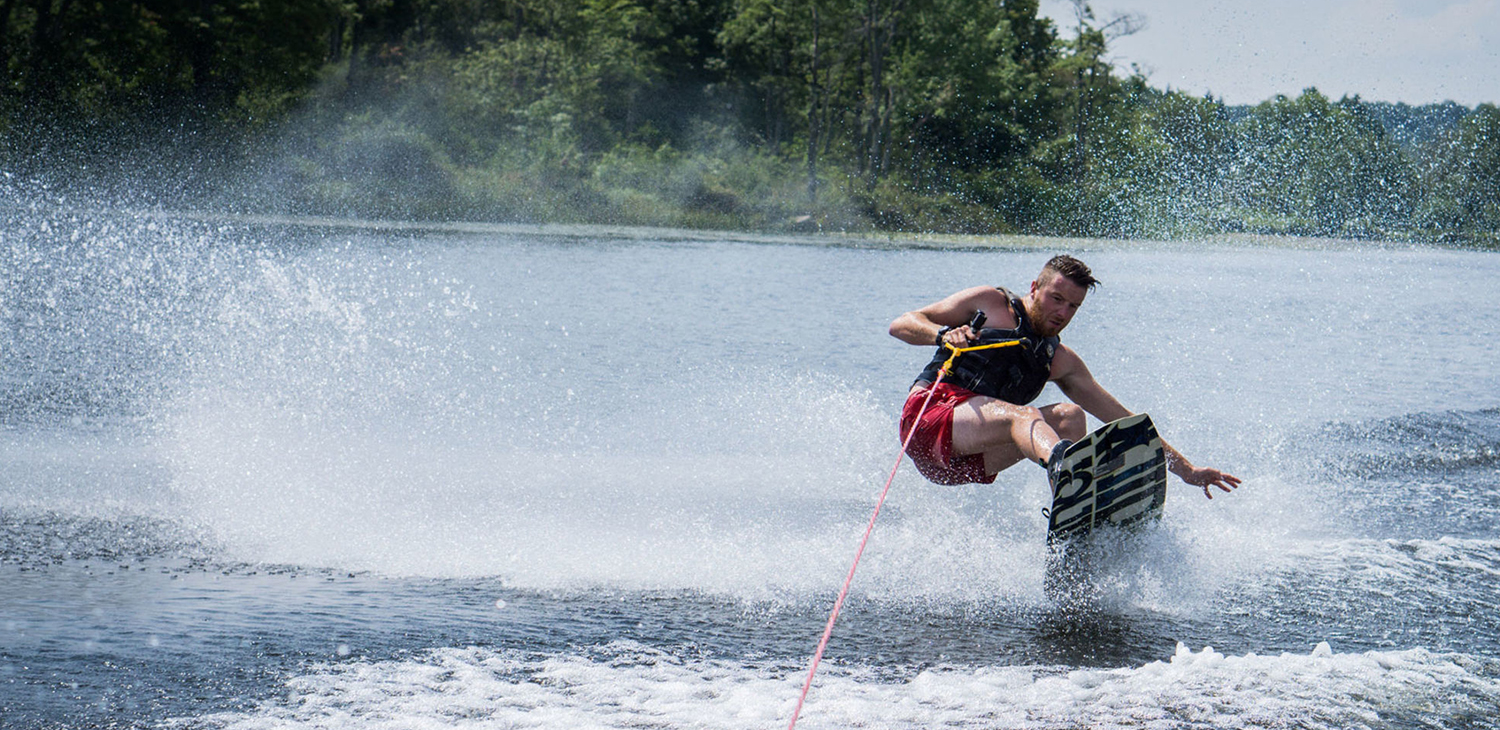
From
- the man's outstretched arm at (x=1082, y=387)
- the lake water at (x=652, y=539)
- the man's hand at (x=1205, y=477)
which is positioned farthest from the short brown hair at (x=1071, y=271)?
the lake water at (x=652, y=539)

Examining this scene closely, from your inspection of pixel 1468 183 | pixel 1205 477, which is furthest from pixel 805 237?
pixel 1468 183

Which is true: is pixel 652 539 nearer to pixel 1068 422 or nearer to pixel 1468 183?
pixel 1068 422

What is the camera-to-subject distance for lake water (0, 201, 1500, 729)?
11.1ft

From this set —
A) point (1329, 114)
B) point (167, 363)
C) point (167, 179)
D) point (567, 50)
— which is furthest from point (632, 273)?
point (1329, 114)

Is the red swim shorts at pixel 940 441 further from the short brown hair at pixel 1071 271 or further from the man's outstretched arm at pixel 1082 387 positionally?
the short brown hair at pixel 1071 271

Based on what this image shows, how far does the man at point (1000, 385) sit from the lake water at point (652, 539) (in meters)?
0.38

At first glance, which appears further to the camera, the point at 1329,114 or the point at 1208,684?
the point at 1329,114

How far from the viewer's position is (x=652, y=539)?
199 inches

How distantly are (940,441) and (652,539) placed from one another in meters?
1.20

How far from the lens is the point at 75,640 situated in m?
3.58

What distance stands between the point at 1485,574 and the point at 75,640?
4856 millimetres

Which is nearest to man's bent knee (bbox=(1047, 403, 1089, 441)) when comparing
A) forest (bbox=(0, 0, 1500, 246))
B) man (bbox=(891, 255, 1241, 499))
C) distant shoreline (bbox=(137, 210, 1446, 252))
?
man (bbox=(891, 255, 1241, 499))

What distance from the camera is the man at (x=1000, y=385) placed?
14.6 feet

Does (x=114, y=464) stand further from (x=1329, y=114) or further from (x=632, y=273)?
(x=1329, y=114)
